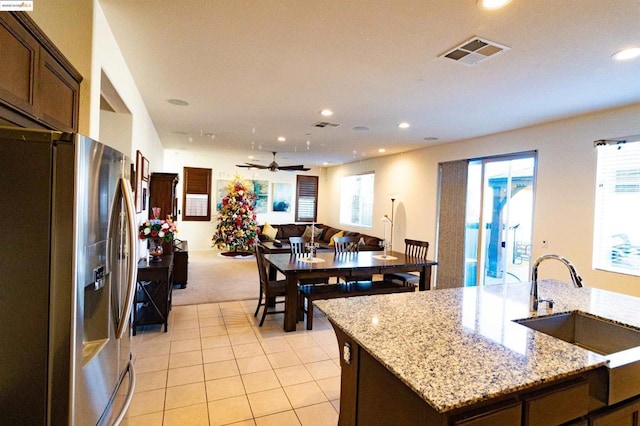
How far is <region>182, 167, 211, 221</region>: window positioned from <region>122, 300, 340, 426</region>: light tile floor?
17.8ft

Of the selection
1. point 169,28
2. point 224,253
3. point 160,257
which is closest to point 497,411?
point 169,28

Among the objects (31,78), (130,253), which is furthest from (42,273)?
(31,78)

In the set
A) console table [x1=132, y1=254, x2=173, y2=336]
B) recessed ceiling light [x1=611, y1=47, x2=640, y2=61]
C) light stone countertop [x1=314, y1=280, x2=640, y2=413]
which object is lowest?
console table [x1=132, y1=254, x2=173, y2=336]

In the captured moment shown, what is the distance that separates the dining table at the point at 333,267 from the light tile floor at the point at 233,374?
1.25ft

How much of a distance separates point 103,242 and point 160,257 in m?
3.15

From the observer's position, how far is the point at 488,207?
206 inches

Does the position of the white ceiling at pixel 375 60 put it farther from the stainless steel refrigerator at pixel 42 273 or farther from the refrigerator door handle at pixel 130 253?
the stainless steel refrigerator at pixel 42 273

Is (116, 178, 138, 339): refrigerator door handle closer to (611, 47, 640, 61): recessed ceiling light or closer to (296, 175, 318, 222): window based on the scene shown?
(611, 47, 640, 61): recessed ceiling light

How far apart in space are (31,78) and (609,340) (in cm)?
321

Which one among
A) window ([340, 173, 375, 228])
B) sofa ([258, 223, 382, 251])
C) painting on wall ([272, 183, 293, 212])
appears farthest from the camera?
painting on wall ([272, 183, 293, 212])

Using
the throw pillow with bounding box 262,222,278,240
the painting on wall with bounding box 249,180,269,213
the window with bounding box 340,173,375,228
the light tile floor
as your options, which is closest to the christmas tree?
the throw pillow with bounding box 262,222,278,240

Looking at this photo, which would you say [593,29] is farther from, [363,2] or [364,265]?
[364,265]

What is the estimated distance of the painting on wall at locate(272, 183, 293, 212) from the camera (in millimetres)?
10219

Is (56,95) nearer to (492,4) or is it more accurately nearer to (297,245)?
(492,4)
